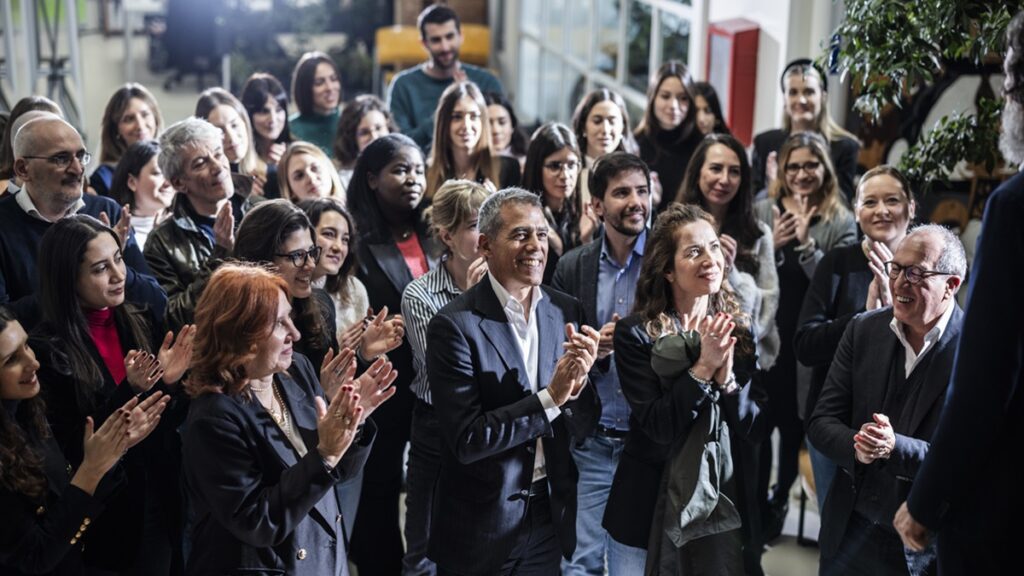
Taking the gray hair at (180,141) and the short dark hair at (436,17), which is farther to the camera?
the short dark hair at (436,17)

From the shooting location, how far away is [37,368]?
3.08 m

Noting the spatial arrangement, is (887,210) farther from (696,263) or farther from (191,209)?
(191,209)

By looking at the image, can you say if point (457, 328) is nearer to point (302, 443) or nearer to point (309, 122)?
point (302, 443)

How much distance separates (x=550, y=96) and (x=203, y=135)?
7706mm

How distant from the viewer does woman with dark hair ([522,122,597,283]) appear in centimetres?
480

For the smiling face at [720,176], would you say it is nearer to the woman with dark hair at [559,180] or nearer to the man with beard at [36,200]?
the woman with dark hair at [559,180]

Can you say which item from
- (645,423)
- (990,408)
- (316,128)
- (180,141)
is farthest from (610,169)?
(316,128)

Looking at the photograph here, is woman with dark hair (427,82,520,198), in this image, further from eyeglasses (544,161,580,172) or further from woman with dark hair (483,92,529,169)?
woman with dark hair (483,92,529,169)

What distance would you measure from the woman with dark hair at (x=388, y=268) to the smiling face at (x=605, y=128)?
959 mm

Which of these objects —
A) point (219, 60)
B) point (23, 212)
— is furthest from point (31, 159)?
point (219, 60)

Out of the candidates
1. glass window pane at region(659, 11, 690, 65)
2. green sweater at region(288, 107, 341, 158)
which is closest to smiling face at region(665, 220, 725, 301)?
green sweater at region(288, 107, 341, 158)

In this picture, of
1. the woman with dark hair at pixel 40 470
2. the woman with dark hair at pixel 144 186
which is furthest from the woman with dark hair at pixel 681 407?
the woman with dark hair at pixel 144 186

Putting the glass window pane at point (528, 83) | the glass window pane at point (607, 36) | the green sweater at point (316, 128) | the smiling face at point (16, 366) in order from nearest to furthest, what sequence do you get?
the smiling face at point (16, 366) < the green sweater at point (316, 128) < the glass window pane at point (607, 36) < the glass window pane at point (528, 83)

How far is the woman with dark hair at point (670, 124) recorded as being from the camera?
18.4ft
